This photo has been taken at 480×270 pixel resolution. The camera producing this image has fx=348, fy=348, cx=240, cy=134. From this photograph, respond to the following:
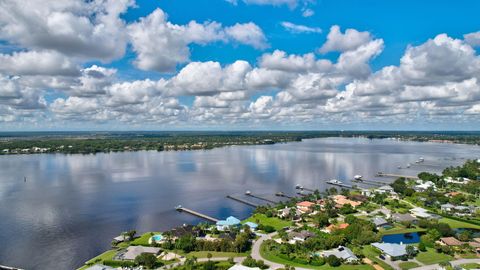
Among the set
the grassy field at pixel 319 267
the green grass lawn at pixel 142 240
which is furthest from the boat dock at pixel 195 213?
the grassy field at pixel 319 267

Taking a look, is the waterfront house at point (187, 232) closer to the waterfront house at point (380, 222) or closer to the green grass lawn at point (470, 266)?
the waterfront house at point (380, 222)

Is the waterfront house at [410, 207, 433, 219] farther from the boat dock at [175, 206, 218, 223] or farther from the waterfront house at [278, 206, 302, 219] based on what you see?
the boat dock at [175, 206, 218, 223]

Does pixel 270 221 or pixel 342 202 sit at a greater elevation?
pixel 342 202

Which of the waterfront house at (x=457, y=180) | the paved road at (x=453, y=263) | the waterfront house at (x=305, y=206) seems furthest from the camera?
the waterfront house at (x=457, y=180)

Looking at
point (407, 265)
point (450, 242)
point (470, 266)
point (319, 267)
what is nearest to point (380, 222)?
point (450, 242)

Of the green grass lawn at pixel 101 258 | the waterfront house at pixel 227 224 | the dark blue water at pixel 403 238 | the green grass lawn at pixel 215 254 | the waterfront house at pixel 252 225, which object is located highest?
Answer: the waterfront house at pixel 227 224

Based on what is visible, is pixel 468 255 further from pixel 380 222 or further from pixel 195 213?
pixel 195 213

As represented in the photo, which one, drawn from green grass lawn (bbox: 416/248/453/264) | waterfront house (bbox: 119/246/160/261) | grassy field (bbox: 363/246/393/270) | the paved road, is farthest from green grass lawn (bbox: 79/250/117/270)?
green grass lawn (bbox: 416/248/453/264)

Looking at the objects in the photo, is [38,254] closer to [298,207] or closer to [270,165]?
[298,207]
